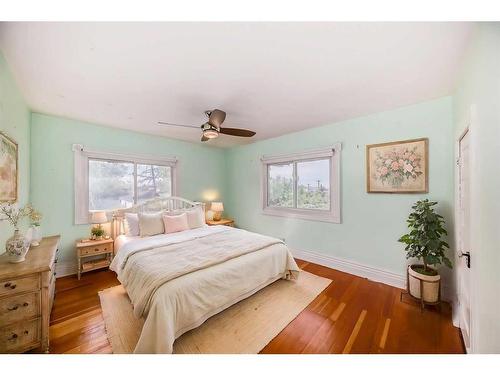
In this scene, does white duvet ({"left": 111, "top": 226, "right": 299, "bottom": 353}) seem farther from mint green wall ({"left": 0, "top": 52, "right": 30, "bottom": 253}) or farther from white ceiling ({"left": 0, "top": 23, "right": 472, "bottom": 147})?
white ceiling ({"left": 0, "top": 23, "right": 472, "bottom": 147})

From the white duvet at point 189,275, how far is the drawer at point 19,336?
650 millimetres

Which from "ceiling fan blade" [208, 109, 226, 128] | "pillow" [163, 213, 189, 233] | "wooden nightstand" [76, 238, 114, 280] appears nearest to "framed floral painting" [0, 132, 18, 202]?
"wooden nightstand" [76, 238, 114, 280]

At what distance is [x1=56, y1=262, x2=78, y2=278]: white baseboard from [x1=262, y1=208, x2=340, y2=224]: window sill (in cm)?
345

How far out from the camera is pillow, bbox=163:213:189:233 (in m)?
3.22

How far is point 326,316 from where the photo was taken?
2.02 metres

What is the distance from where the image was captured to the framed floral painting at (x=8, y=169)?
5.45 feet

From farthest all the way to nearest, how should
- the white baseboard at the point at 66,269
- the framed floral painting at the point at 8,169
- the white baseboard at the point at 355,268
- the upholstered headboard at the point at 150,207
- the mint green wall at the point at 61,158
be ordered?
the upholstered headboard at the point at 150,207 < the white baseboard at the point at 66,269 < the mint green wall at the point at 61,158 < the white baseboard at the point at 355,268 < the framed floral painting at the point at 8,169

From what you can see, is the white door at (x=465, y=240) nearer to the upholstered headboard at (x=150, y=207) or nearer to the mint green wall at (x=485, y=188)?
the mint green wall at (x=485, y=188)

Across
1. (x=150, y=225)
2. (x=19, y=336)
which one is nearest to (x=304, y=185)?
(x=150, y=225)

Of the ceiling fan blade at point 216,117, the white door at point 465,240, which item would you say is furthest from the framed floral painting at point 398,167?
the ceiling fan blade at point 216,117
